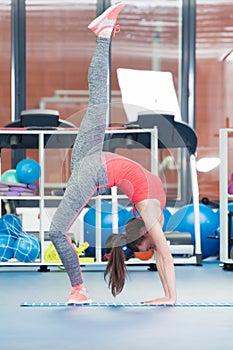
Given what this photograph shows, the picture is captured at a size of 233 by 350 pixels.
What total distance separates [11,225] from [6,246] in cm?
17

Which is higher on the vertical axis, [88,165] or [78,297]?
[88,165]

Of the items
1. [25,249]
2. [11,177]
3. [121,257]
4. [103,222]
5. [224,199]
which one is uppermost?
[11,177]

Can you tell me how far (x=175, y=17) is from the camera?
7363 mm

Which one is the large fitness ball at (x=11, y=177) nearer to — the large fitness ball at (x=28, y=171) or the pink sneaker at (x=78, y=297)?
the large fitness ball at (x=28, y=171)

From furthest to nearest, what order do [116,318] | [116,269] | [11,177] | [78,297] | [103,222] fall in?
1. [103,222]
2. [11,177]
3. [78,297]
4. [116,269]
5. [116,318]

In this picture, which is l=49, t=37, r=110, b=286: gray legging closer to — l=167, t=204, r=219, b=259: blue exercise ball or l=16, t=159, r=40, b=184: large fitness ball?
l=16, t=159, r=40, b=184: large fitness ball

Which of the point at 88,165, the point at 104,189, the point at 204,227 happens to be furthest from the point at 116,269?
the point at 204,227

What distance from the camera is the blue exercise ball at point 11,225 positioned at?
5422 mm

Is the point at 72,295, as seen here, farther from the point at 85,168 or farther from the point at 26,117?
the point at 26,117

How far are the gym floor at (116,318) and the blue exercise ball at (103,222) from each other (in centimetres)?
65

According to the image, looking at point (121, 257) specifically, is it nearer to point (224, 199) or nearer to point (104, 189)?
point (104, 189)

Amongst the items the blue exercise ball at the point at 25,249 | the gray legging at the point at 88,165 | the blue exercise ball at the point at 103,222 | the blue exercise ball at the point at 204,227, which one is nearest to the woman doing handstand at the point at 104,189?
the gray legging at the point at 88,165

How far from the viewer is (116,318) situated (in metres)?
3.49

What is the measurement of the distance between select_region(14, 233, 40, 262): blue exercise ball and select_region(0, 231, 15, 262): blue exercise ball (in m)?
0.04
